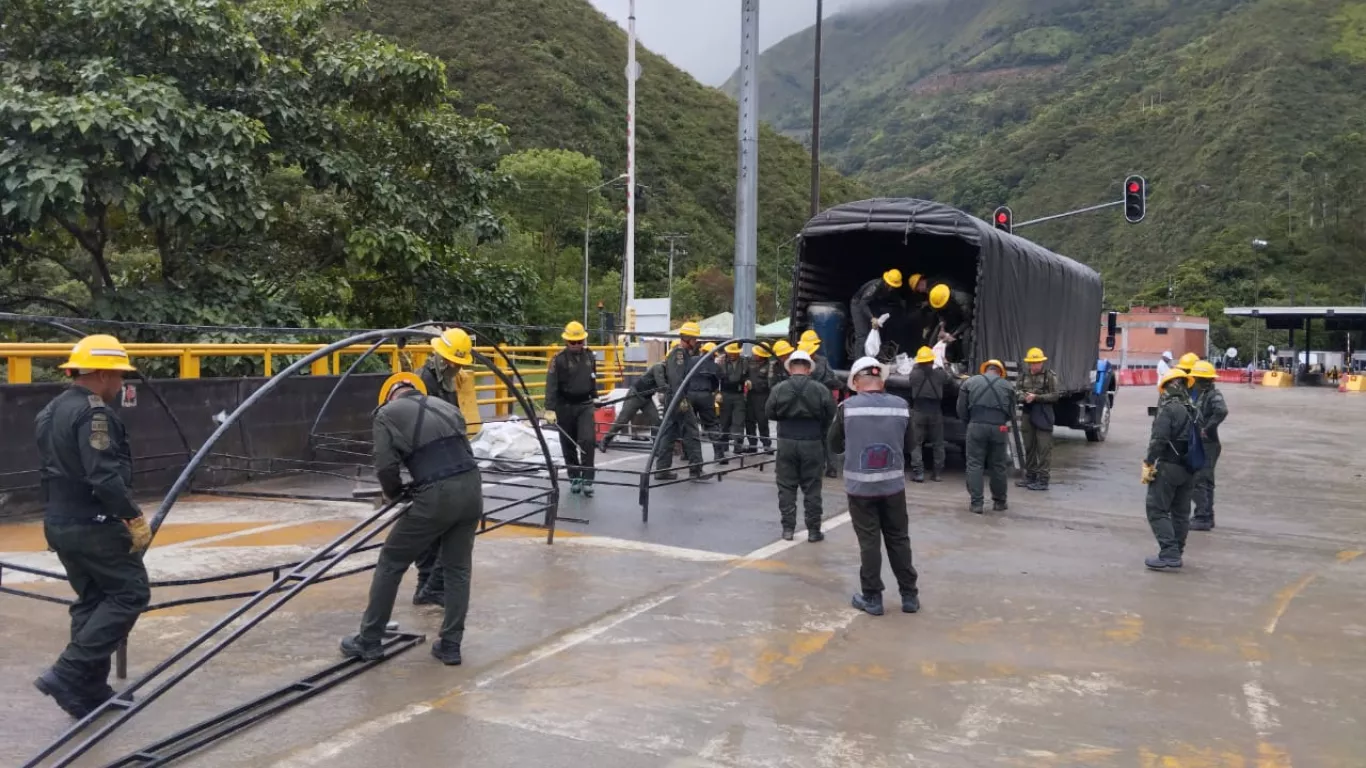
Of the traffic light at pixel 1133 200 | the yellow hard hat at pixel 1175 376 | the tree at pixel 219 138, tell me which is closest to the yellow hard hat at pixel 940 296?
the yellow hard hat at pixel 1175 376

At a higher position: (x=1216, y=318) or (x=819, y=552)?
(x=1216, y=318)

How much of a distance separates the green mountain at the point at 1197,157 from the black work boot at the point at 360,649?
5883 cm

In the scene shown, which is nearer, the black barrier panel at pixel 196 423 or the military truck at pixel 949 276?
the black barrier panel at pixel 196 423

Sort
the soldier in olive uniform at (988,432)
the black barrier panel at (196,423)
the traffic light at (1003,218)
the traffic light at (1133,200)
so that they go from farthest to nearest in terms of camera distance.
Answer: the traffic light at (1133,200)
the traffic light at (1003,218)
the soldier in olive uniform at (988,432)
the black barrier panel at (196,423)

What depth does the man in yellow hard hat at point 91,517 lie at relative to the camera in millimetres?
4785

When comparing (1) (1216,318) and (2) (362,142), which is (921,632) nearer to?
(2) (362,142)

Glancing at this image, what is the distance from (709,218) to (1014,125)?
81455 millimetres

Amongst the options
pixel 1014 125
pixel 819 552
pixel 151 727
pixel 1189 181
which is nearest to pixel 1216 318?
pixel 1189 181

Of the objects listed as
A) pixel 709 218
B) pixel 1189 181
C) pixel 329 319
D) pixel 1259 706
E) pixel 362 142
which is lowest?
pixel 1259 706

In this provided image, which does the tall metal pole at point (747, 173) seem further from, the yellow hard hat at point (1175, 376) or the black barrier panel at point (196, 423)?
the yellow hard hat at point (1175, 376)

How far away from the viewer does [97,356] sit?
4871mm

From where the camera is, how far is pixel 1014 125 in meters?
138

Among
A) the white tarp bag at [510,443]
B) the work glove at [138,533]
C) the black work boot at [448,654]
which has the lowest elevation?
the black work boot at [448,654]

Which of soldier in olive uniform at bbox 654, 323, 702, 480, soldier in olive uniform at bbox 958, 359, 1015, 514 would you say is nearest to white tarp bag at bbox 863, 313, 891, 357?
soldier in olive uniform at bbox 654, 323, 702, 480
